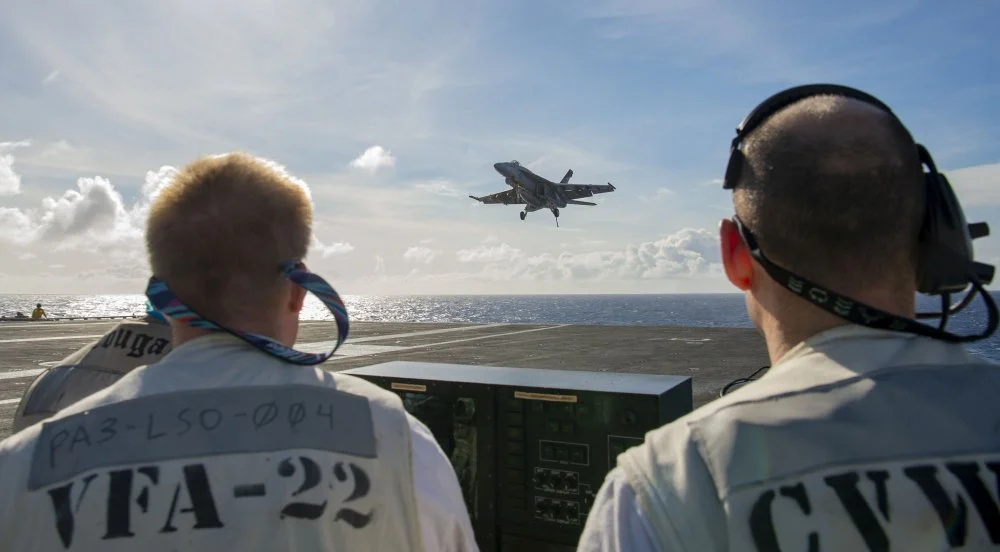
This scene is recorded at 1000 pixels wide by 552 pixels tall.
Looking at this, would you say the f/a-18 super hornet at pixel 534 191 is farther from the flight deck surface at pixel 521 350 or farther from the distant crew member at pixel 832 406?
the distant crew member at pixel 832 406

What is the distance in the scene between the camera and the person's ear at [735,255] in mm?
1827

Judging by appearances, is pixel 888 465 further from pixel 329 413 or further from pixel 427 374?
pixel 427 374

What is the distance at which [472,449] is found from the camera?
364cm

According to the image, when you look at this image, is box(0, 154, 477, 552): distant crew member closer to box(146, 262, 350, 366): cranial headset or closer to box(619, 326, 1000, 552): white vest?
box(146, 262, 350, 366): cranial headset

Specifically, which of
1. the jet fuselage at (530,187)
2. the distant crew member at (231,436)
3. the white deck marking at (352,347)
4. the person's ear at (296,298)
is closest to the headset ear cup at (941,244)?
the distant crew member at (231,436)

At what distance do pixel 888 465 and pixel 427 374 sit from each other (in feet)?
9.26

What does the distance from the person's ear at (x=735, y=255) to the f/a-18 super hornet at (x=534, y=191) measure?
34903 millimetres

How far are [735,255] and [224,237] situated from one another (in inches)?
57.8

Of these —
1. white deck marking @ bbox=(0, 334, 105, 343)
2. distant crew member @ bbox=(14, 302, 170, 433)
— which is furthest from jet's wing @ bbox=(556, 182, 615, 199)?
distant crew member @ bbox=(14, 302, 170, 433)

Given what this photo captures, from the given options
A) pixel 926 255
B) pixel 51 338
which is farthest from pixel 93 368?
pixel 51 338

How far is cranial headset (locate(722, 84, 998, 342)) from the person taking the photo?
5.21 feet

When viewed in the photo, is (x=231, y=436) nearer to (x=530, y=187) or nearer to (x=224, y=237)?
(x=224, y=237)

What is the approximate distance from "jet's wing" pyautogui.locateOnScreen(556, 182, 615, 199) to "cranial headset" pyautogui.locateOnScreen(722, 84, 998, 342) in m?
38.3

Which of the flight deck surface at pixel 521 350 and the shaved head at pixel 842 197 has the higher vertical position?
the shaved head at pixel 842 197
